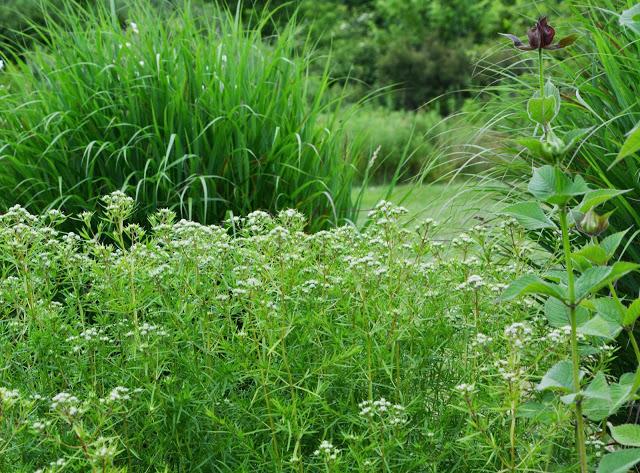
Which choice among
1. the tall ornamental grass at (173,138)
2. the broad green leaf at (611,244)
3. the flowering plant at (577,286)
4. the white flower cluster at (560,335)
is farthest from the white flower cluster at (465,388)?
the tall ornamental grass at (173,138)

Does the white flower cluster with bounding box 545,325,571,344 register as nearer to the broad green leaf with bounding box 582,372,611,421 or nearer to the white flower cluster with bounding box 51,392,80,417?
the broad green leaf with bounding box 582,372,611,421

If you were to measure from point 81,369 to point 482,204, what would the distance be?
194 centimetres

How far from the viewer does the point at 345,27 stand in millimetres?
20578

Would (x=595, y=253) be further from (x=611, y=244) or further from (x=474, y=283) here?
(x=474, y=283)

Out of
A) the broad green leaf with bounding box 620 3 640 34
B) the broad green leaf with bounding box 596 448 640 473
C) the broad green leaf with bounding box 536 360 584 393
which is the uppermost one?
the broad green leaf with bounding box 620 3 640 34

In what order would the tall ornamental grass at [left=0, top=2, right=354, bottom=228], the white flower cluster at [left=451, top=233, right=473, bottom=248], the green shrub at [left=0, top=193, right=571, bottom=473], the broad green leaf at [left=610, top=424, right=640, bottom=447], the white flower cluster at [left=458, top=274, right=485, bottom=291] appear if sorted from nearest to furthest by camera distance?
1. the broad green leaf at [left=610, top=424, right=640, bottom=447]
2. the white flower cluster at [left=458, top=274, right=485, bottom=291]
3. the green shrub at [left=0, top=193, right=571, bottom=473]
4. the white flower cluster at [left=451, top=233, right=473, bottom=248]
5. the tall ornamental grass at [left=0, top=2, right=354, bottom=228]

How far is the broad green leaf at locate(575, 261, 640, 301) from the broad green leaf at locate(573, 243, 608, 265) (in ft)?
0.20

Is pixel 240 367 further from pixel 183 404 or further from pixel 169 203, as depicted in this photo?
pixel 169 203

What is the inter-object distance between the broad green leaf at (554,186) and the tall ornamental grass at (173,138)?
2223 millimetres

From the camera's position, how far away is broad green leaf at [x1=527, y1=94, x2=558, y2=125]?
1750mm

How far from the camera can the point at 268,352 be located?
6.77 feet

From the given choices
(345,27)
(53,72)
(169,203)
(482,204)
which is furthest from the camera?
(345,27)

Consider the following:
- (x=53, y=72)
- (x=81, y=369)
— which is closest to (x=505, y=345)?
(x=81, y=369)

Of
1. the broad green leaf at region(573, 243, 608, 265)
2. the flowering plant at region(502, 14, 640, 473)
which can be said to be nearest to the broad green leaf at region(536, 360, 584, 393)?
the flowering plant at region(502, 14, 640, 473)
